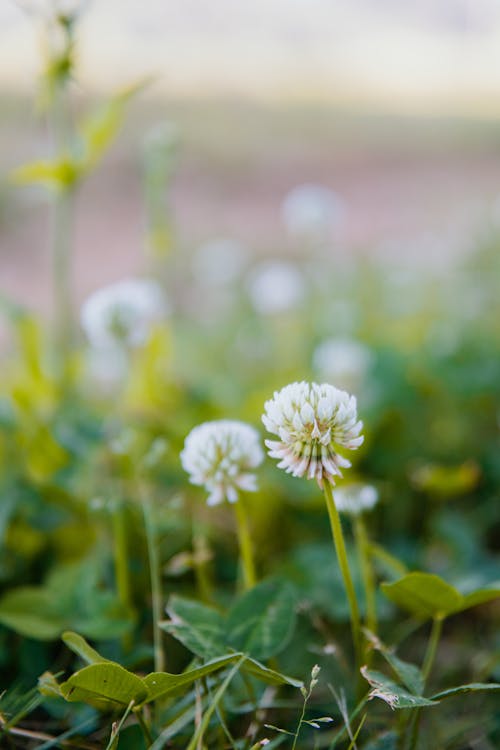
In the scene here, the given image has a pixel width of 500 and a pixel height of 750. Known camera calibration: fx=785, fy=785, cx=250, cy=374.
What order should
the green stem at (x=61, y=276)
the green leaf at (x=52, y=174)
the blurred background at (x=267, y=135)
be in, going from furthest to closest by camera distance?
1. the blurred background at (x=267, y=135)
2. the green stem at (x=61, y=276)
3. the green leaf at (x=52, y=174)

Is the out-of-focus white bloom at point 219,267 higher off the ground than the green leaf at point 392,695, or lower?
higher

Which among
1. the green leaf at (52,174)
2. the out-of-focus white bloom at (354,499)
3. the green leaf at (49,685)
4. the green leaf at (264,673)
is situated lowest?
the green leaf at (264,673)

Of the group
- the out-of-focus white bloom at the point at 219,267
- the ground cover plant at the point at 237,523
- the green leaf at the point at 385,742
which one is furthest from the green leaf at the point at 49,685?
the out-of-focus white bloom at the point at 219,267

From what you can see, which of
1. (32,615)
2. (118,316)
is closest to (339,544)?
(32,615)

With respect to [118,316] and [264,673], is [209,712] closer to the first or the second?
[264,673]

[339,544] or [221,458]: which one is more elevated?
[221,458]

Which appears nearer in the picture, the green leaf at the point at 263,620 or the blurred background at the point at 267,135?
the green leaf at the point at 263,620

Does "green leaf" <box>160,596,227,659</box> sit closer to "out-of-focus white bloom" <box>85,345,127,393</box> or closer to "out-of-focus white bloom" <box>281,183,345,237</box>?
"out-of-focus white bloom" <box>85,345,127,393</box>

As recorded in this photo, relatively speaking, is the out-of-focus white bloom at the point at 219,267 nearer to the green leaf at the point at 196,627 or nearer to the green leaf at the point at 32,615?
the green leaf at the point at 32,615

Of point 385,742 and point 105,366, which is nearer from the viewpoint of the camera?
point 385,742
